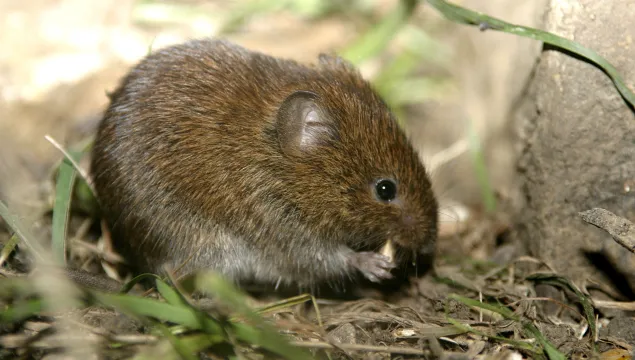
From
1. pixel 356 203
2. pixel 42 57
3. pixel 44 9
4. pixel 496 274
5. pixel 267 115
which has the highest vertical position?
pixel 44 9

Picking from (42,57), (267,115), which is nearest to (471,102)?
(267,115)

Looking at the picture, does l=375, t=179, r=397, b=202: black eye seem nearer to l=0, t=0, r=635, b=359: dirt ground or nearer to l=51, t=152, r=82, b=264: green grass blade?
l=0, t=0, r=635, b=359: dirt ground

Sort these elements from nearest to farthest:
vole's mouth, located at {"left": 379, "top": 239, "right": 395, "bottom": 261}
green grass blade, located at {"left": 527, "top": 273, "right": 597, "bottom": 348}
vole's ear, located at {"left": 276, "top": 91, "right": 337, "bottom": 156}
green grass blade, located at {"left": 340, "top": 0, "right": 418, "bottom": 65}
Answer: green grass blade, located at {"left": 527, "top": 273, "right": 597, "bottom": 348} < vole's ear, located at {"left": 276, "top": 91, "right": 337, "bottom": 156} < vole's mouth, located at {"left": 379, "top": 239, "right": 395, "bottom": 261} < green grass blade, located at {"left": 340, "top": 0, "right": 418, "bottom": 65}

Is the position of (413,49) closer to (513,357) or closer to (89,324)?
(513,357)

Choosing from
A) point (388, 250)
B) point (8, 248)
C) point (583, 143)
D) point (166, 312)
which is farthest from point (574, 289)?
point (8, 248)

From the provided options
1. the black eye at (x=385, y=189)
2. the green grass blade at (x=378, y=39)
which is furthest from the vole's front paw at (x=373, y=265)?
the green grass blade at (x=378, y=39)

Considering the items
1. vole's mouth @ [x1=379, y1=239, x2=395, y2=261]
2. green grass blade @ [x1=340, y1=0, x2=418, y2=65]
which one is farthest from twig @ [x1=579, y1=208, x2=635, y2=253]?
green grass blade @ [x1=340, y1=0, x2=418, y2=65]
